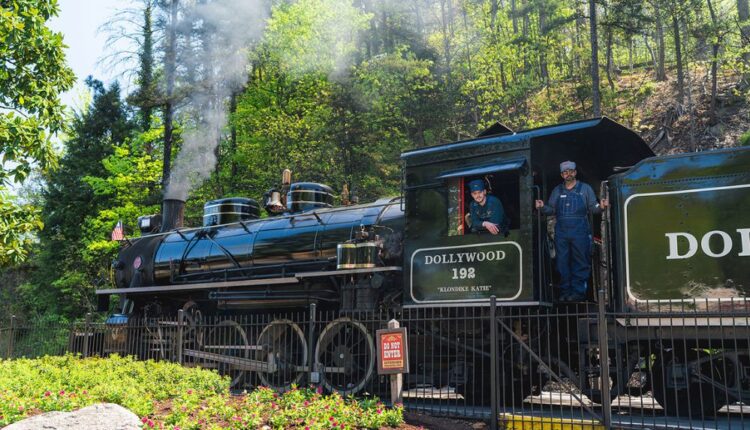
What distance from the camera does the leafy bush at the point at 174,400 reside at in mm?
6117

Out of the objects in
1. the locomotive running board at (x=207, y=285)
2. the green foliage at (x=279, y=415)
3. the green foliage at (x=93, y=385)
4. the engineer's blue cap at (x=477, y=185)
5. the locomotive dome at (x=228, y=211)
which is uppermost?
the locomotive dome at (x=228, y=211)

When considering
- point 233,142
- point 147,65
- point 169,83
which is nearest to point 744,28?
point 233,142

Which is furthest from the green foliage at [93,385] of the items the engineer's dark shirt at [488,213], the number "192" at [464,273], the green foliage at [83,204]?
the green foliage at [83,204]

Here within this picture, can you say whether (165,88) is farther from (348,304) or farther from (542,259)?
(542,259)

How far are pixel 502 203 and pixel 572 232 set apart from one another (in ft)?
3.35

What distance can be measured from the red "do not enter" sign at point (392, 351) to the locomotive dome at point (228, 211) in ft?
18.6

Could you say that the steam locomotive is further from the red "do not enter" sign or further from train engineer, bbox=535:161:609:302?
the red "do not enter" sign

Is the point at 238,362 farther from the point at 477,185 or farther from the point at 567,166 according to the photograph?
the point at 567,166

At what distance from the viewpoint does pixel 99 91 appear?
31.9 meters

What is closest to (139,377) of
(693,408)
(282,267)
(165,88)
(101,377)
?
(101,377)

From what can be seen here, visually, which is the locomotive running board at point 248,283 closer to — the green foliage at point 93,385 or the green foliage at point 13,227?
the green foliage at point 93,385

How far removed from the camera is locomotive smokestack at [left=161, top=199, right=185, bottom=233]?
13492 mm

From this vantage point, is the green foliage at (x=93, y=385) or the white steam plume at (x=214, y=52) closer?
the green foliage at (x=93, y=385)

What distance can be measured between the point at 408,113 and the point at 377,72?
1.99 metres
